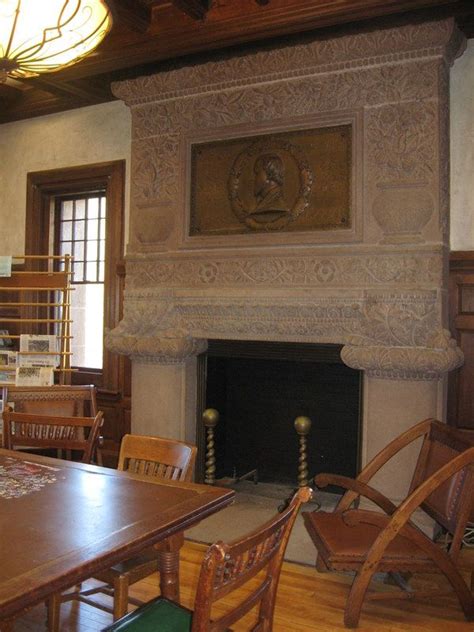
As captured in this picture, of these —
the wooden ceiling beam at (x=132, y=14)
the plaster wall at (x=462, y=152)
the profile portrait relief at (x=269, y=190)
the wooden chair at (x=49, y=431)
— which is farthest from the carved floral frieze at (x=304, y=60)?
the wooden chair at (x=49, y=431)

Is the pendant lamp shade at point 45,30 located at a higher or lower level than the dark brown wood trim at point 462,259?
higher

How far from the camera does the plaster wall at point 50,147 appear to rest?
194 inches

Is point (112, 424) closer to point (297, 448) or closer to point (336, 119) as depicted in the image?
point (297, 448)

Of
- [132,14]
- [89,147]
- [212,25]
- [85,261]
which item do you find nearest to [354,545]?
[212,25]

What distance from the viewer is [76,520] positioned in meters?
1.83

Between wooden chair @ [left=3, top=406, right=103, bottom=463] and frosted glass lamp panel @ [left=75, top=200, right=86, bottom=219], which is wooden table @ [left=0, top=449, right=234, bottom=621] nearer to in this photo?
wooden chair @ [left=3, top=406, right=103, bottom=463]

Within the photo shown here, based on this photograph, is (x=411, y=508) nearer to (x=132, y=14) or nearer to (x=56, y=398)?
(x=56, y=398)

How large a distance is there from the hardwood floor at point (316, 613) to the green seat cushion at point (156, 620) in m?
0.90

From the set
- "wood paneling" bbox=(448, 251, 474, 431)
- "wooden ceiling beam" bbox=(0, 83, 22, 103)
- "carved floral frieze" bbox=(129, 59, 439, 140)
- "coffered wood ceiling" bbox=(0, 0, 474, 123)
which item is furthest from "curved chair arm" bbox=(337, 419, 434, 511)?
"wooden ceiling beam" bbox=(0, 83, 22, 103)

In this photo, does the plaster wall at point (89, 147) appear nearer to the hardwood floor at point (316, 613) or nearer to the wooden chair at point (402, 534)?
the wooden chair at point (402, 534)

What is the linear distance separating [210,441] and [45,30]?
298cm

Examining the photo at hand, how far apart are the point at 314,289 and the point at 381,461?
3.79ft

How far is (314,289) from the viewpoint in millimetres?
3773

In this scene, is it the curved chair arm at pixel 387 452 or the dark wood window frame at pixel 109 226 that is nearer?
the curved chair arm at pixel 387 452
